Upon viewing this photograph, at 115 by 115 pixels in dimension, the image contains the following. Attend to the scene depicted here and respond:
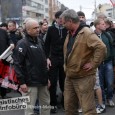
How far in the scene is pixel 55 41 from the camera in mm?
7121

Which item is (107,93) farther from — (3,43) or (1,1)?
(1,1)

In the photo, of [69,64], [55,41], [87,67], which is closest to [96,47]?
[87,67]

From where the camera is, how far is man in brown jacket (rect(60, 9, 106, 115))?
494 cm

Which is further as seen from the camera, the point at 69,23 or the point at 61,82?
the point at 61,82

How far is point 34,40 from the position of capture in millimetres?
5520

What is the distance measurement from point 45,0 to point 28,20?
118 metres

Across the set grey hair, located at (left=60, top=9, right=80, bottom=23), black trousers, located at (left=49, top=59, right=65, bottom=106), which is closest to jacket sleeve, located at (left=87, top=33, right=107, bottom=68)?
grey hair, located at (left=60, top=9, right=80, bottom=23)

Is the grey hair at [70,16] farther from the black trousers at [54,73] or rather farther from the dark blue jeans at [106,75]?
the dark blue jeans at [106,75]

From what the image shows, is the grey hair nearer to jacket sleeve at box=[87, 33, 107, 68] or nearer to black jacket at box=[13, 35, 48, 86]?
jacket sleeve at box=[87, 33, 107, 68]

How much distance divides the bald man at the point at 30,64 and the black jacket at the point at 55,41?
1604mm

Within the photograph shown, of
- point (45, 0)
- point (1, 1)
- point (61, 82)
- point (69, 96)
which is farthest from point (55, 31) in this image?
point (45, 0)

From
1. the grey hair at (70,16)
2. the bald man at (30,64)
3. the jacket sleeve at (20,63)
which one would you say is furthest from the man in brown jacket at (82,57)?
the jacket sleeve at (20,63)

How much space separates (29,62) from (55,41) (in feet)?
5.95

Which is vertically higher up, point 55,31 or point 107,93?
point 55,31
